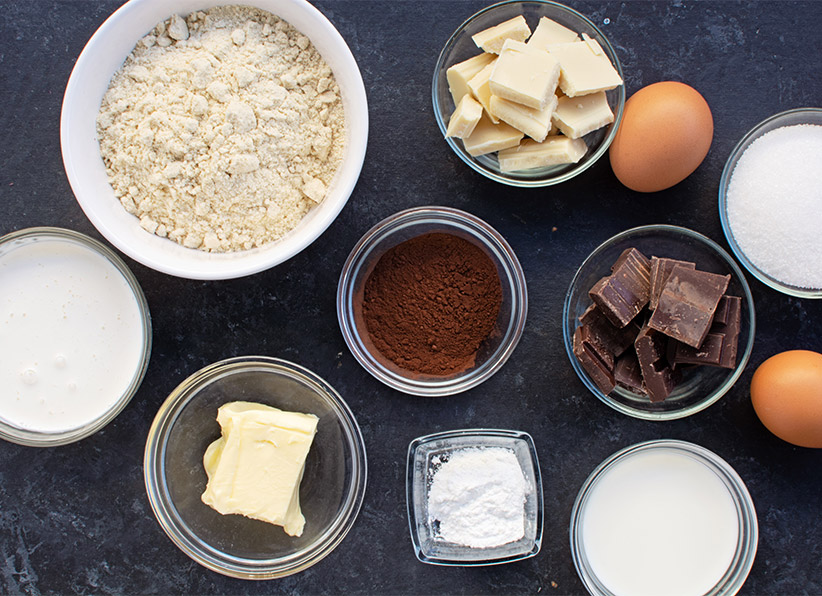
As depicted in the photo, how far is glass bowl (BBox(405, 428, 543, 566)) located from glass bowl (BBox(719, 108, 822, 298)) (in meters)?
0.78

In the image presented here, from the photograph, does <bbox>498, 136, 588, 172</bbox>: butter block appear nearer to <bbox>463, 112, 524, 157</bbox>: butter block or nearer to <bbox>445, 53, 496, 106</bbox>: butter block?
<bbox>463, 112, 524, 157</bbox>: butter block

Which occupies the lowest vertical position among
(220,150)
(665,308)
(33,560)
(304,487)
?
(33,560)

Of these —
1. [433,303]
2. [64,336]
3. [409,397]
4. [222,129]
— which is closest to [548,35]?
[433,303]

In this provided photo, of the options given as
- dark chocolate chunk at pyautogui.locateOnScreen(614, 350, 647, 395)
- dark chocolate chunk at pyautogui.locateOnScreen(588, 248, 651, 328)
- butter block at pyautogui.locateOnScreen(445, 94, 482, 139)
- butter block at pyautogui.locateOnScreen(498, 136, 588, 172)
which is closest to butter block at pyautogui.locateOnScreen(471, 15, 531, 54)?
butter block at pyautogui.locateOnScreen(445, 94, 482, 139)

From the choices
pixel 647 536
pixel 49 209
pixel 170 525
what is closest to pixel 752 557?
pixel 647 536

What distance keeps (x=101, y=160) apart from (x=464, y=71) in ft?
3.16

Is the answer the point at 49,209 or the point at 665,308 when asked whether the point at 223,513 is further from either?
the point at 665,308

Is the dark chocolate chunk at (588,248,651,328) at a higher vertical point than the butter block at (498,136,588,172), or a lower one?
lower

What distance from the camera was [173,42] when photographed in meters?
1.52

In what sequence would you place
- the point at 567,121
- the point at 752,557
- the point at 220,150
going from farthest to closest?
the point at 752,557 → the point at 567,121 → the point at 220,150

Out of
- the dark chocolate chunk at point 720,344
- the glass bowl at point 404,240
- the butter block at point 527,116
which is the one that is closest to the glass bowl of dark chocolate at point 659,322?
the dark chocolate chunk at point 720,344

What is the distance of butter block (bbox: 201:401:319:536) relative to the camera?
1.59 metres

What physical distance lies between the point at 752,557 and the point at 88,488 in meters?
1.93

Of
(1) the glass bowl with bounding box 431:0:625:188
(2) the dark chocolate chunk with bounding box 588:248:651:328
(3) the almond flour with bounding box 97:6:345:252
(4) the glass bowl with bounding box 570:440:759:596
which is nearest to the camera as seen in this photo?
(3) the almond flour with bounding box 97:6:345:252
